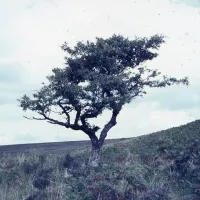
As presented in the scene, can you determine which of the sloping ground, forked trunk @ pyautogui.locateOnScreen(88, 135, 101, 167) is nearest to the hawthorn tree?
forked trunk @ pyautogui.locateOnScreen(88, 135, 101, 167)

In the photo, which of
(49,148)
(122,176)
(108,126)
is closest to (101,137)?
(108,126)

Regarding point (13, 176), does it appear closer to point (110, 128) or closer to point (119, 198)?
point (110, 128)

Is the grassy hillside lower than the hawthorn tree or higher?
lower

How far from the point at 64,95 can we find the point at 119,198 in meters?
14.1

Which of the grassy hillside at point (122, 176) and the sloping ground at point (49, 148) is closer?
the grassy hillside at point (122, 176)

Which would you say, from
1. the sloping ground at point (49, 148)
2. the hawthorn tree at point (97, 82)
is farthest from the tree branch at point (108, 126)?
the sloping ground at point (49, 148)

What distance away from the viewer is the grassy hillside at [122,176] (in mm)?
14172

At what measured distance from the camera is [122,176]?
1644cm

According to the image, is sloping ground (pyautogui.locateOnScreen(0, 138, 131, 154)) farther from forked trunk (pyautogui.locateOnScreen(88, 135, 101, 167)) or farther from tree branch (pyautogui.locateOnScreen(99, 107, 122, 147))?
tree branch (pyautogui.locateOnScreen(99, 107, 122, 147))

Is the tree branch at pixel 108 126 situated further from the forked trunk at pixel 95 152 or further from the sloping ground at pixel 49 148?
the sloping ground at pixel 49 148

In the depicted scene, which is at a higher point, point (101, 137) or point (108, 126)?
point (108, 126)

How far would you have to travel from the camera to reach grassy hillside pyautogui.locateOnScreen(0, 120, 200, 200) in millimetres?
14172

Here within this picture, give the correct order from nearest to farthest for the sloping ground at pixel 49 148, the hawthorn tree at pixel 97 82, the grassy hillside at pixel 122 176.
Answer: the grassy hillside at pixel 122 176, the hawthorn tree at pixel 97 82, the sloping ground at pixel 49 148

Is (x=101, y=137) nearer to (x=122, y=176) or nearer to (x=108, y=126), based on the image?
(x=108, y=126)
